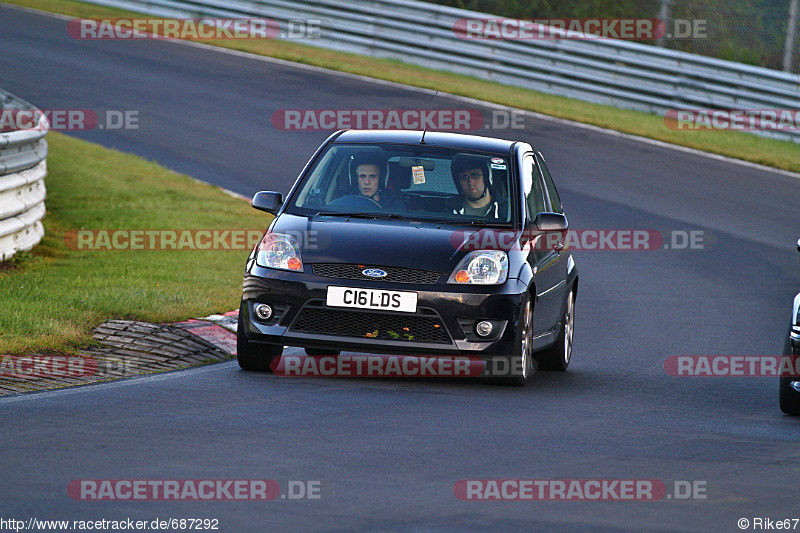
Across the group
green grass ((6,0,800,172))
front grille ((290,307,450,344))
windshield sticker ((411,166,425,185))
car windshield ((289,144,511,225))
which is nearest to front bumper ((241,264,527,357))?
front grille ((290,307,450,344))

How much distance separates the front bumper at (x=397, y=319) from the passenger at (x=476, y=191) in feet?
2.86

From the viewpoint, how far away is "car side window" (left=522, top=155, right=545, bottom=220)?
1024 centimetres

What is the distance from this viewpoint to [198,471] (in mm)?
6328

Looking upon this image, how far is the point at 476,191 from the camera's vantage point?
1009 centimetres

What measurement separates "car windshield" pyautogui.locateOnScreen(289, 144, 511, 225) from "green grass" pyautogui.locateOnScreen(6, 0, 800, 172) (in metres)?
14.6

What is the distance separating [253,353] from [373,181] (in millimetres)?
1553

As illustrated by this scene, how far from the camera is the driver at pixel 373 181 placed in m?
10.0

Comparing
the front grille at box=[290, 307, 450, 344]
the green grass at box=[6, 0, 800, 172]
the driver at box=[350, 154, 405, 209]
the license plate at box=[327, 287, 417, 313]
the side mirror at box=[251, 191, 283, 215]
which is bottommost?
the green grass at box=[6, 0, 800, 172]

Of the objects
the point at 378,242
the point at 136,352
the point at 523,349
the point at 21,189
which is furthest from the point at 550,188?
the point at 21,189

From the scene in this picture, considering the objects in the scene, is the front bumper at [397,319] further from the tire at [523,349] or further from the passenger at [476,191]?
the passenger at [476,191]

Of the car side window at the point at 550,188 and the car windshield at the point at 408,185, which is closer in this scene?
the car windshield at the point at 408,185

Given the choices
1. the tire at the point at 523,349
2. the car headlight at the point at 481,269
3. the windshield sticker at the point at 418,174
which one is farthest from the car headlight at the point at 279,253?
the tire at the point at 523,349

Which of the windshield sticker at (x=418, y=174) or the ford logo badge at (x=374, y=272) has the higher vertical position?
the windshield sticker at (x=418, y=174)

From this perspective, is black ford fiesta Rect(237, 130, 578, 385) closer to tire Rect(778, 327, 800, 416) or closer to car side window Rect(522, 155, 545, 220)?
car side window Rect(522, 155, 545, 220)
